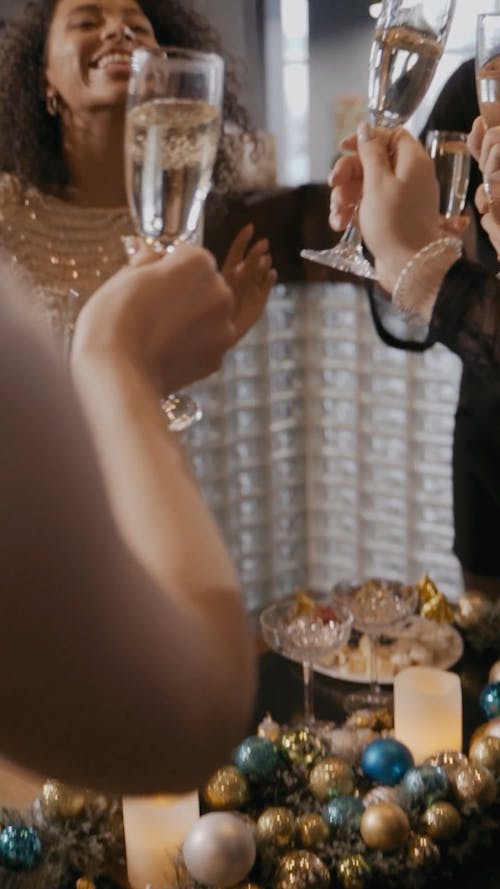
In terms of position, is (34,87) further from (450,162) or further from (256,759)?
(256,759)

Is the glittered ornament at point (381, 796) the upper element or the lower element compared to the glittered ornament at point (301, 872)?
lower

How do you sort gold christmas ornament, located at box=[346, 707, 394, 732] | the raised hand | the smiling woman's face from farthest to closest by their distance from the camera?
1. the raised hand
2. the smiling woman's face
3. gold christmas ornament, located at box=[346, 707, 394, 732]

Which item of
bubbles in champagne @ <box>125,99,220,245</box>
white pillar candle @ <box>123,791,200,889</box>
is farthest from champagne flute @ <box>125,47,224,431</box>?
white pillar candle @ <box>123,791,200,889</box>

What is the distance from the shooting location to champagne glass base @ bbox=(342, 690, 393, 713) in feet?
3.12

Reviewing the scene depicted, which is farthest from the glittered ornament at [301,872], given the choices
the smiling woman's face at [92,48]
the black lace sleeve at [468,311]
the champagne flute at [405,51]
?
the smiling woman's face at [92,48]

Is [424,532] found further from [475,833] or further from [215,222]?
[475,833]

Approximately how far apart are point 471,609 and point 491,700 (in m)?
0.19

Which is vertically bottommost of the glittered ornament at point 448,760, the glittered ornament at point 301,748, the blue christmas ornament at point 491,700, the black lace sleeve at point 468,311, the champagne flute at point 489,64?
the blue christmas ornament at point 491,700

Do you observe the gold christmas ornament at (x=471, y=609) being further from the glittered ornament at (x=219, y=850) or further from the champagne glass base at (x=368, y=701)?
the glittered ornament at (x=219, y=850)

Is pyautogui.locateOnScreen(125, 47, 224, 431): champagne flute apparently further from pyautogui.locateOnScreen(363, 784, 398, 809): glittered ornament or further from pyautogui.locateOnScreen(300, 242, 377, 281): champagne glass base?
pyautogui.locateOnScreen(363, 784, 398, 809): glittered ornament

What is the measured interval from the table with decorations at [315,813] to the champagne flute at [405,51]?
0.49 metres

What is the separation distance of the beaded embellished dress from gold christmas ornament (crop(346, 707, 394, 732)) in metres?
0.74

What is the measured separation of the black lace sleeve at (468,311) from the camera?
0.76 m

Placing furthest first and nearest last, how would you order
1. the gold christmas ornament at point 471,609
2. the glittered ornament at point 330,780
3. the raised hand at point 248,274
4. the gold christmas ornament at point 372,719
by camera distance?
the raised hand at point 248,274, the gold christmas ornament at point 471,609, the gold christmas ornament at point 372,719, the glittered ornament at point 330,780
